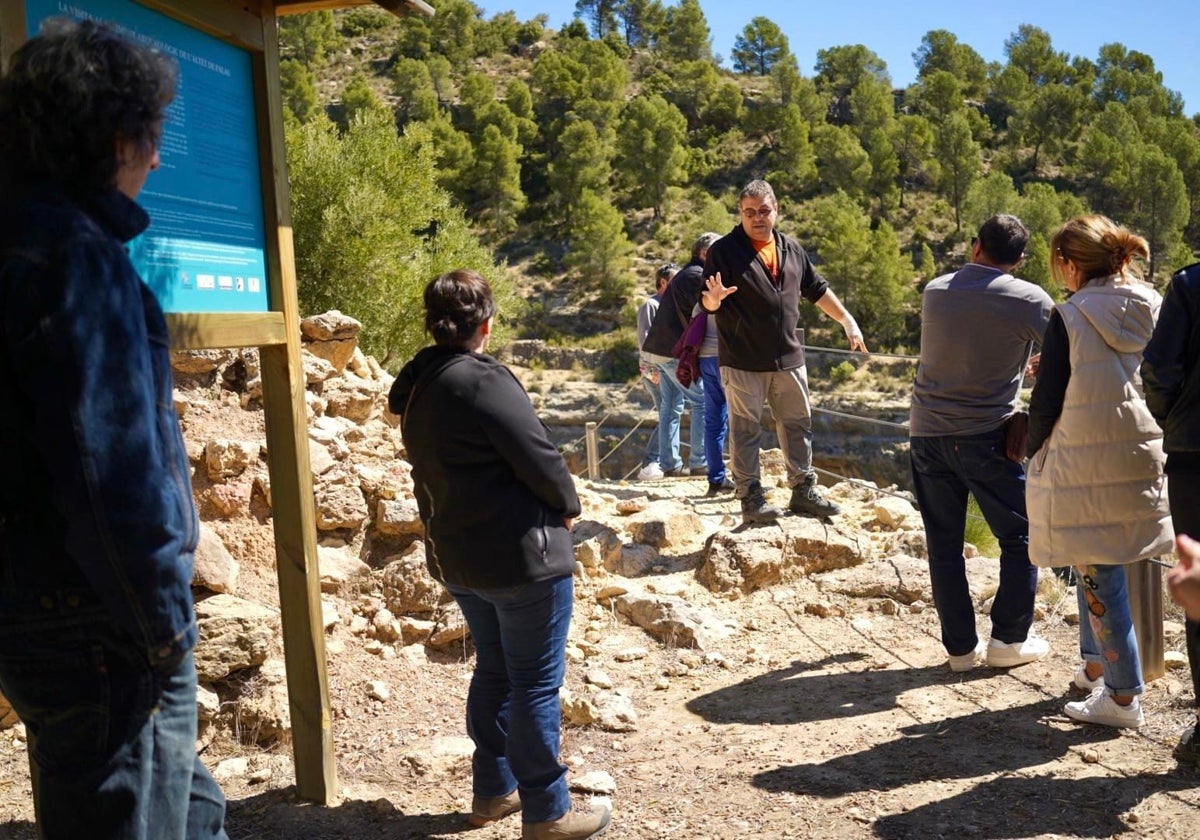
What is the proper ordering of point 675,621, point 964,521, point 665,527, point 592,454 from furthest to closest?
point 592,454 < point 665,527 < point 675,621 < point 964,521

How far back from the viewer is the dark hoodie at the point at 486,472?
2.61 m

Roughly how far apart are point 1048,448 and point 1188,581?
1668 millimetres

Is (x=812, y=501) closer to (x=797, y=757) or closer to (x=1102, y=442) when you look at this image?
(x=797, y=757)

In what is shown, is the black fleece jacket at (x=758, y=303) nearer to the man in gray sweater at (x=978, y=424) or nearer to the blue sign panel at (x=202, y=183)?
the man in gray sweater at (x=978, y=424)

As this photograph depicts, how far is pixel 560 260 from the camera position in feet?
196

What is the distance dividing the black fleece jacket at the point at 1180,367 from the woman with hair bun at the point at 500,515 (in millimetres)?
1607

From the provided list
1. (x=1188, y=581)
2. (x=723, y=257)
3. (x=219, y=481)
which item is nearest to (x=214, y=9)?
(x=219, y=481)

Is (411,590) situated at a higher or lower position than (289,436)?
lower

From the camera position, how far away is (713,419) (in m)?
6.99

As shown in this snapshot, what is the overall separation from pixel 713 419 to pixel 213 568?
12.8ft

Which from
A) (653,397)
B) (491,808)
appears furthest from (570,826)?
(653,397)

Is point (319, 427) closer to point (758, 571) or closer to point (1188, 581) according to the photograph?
point (758, 571)

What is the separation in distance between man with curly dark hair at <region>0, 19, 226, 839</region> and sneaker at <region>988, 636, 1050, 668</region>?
10.5ft

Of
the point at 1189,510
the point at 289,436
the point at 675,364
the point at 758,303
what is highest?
the point at 758,303
